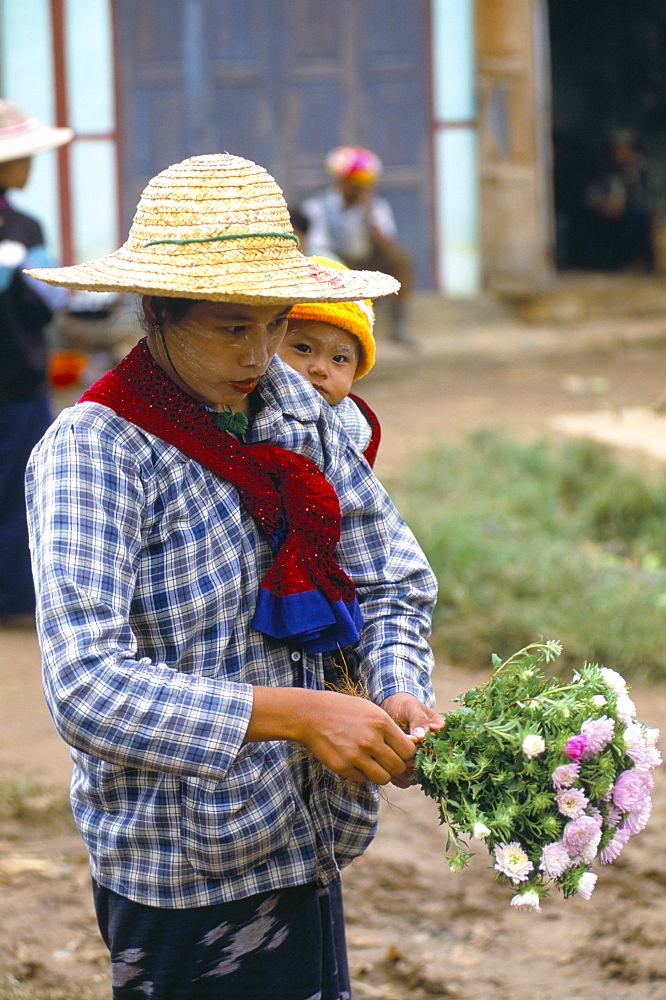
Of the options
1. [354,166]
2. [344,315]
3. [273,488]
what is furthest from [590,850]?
[354,166]

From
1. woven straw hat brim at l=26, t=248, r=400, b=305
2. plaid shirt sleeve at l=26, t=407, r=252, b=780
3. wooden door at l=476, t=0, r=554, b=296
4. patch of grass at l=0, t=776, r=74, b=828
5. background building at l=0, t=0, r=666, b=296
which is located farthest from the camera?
wooden door at l=476, t=0, r=554, b=296

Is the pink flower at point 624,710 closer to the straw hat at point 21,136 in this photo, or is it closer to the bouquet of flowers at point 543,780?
the bouquet of flowers at point 543,780

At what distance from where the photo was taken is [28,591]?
5.23 metres

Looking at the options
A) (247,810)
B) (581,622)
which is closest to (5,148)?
(581,622)

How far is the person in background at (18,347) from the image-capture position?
15.7 feet

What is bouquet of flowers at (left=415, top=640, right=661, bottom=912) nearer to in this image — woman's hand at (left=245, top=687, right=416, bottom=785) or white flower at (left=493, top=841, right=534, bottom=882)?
white flower at (left=493, top=841, right=534, bottom=882)

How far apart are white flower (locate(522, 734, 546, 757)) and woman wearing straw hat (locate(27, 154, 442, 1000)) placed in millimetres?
161

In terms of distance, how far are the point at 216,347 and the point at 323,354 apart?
0.72 metres

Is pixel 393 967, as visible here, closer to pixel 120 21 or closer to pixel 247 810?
pixel 247 810

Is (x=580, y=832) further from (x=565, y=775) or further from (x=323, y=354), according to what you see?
(x=323, y=354)

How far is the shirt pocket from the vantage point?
1.79m

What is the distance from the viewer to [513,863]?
1.74 metres

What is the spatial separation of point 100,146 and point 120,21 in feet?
3.31

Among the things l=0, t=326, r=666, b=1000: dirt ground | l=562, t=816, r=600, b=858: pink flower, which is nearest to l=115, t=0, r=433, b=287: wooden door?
l=0, t=326, r=666, b=1000: dirt ground
